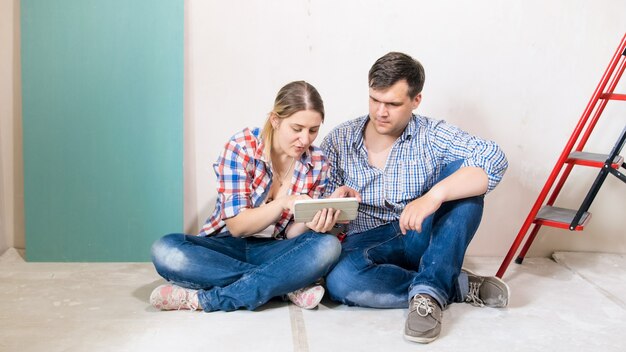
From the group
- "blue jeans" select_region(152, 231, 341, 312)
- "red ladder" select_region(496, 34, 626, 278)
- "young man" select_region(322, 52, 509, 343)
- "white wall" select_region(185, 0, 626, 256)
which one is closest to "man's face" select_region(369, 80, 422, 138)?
"young man" select_region(322, 52, 509, 343)

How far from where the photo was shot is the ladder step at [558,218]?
2.71 meters

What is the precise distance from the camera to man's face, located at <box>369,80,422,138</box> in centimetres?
237

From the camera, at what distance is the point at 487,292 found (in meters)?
2.46

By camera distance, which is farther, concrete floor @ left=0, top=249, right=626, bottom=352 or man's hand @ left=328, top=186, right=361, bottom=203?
man's hand @ left=328, top=186, right=361, bottom=203

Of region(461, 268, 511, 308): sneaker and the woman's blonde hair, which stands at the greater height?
the woman's blonde hair

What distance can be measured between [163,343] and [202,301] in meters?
0.29

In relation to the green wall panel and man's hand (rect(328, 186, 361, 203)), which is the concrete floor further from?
man's hand (rect(328, 186, 361, 203))

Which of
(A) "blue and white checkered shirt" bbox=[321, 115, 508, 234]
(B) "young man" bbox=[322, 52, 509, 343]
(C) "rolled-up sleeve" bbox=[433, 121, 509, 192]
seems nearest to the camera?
(B) "young man" bbox=[322, 52, 509, 343]

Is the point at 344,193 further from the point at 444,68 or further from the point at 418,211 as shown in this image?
the point at 444,68

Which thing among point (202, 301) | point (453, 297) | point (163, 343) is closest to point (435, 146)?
point (453, 297)

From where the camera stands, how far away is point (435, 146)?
8.25ft

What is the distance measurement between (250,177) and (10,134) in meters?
1.16

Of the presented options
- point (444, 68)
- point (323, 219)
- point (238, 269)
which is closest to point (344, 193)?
point (323, 219)

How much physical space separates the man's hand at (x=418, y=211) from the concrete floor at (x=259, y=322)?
34 centimetres
